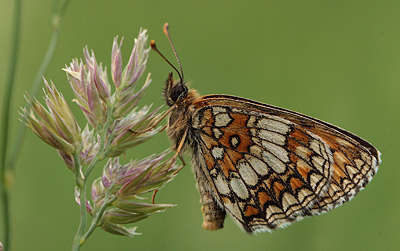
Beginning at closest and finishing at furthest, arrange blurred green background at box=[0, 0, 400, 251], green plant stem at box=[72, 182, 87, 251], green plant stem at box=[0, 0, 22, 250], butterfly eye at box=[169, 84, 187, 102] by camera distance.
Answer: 1. green plant stem at box=[0, 0, 22, 250]
2. green plant stem at box=[72, 182, 87, 251]
3. butterfly eye at box=[169, 84, 187, 102]
4. blurred green background at box=[0, 0, 400, 251]

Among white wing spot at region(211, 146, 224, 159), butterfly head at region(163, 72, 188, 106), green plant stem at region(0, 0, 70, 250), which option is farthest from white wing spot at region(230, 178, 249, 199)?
green plant stem at region(0, 0, 70, 250)

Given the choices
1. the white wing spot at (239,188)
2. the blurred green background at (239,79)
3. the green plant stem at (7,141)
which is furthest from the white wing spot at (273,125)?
the green plant stem at (7,141)

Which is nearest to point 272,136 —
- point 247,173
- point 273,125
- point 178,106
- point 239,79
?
point 273,125

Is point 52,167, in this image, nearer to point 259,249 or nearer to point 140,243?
point 140,243

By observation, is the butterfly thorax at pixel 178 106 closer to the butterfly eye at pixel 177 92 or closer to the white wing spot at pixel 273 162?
the butterfly eye at pixel 177 92

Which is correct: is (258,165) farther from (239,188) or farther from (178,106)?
(178,106)

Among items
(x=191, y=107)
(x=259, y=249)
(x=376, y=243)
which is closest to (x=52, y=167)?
(x=191, y=107)

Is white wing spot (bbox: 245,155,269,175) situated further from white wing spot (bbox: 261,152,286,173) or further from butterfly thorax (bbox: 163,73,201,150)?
butterfly thorax (bbox: 163,73,201,150)
